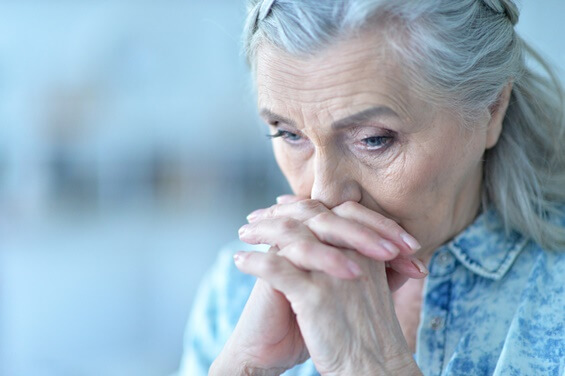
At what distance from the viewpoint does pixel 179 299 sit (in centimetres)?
463

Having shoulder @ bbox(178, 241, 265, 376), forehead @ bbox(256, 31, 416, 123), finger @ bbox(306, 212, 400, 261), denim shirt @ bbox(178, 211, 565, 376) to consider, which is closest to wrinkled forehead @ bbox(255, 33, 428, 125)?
forehead @ bbox(256, 31, 416, 123)

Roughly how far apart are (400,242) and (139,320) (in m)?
3.67

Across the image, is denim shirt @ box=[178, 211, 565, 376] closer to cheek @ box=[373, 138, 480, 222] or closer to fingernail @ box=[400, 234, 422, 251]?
cheek @ box=[373, 138, 480, 222]

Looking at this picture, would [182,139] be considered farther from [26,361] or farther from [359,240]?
[359,240]

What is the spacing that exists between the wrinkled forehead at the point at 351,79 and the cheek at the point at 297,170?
0.20 meters

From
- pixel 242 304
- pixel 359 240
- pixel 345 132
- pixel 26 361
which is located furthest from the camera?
pixel 26 361

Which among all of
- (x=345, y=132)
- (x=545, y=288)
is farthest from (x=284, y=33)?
(x=545, y=288)

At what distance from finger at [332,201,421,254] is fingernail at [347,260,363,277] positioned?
0.31 feet

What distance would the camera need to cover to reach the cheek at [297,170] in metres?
1.42

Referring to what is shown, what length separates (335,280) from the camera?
116cm

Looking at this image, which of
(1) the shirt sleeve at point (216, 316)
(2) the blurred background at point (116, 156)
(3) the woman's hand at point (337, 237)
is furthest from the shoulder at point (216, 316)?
(2) the blurred background at point (116, 156)

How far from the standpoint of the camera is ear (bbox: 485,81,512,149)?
1.39m

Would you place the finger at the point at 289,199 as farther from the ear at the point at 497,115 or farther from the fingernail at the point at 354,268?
the ear at the point at 497,115

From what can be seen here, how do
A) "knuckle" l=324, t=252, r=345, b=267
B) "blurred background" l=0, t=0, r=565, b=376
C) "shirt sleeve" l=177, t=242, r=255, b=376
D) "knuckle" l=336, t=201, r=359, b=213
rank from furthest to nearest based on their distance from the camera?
1. "blurred background" l=0, t=0, r=565, b=376
2. "shirt sleeve" l=177, t=242, r=255, b=376
3. "knuckle" l=336, t=201, r=359, b=213
4. "knuckle" l=324, t=252, r=345, b=267
